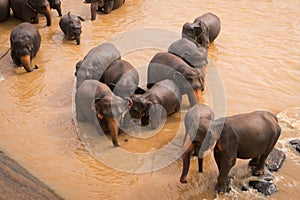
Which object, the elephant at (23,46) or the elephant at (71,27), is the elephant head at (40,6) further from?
the elephant at (23,46)

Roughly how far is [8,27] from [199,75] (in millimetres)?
4868

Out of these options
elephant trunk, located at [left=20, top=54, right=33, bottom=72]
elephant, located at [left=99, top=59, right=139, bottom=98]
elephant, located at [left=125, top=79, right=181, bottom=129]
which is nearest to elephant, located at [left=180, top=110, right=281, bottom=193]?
elephant, located at [left=125, top=79, right=181, bottom=129]

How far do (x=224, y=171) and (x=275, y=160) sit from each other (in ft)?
2.96

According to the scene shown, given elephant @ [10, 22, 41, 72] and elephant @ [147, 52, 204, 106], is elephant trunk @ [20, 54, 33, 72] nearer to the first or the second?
elephant @ [10, 22, 41, 72]

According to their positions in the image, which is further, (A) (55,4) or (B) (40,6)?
(A) (55,4)

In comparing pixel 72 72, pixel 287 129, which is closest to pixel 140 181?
pixel 287 129

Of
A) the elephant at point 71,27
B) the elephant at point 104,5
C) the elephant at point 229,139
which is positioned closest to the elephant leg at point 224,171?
the elephant at point 229,139

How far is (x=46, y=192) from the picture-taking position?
4719 mm

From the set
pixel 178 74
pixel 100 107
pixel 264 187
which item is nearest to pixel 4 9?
pixel 178 74

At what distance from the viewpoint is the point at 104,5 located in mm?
9797

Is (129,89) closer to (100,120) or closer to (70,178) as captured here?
(100,120)

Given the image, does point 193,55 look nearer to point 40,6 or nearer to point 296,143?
point 296,143

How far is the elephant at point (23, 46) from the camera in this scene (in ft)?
23.9

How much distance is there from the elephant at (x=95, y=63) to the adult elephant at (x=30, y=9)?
2513mm
